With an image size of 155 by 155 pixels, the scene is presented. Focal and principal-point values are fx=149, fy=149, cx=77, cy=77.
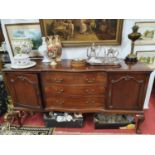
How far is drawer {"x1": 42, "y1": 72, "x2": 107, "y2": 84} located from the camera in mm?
1542

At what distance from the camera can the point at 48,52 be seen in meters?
1.71

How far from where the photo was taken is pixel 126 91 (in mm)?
1594

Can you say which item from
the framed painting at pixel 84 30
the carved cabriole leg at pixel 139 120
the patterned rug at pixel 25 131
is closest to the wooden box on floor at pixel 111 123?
the carved cabriole leg at pixel 139 120

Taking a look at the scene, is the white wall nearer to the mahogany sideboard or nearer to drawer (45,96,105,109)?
the mahogany sideboard

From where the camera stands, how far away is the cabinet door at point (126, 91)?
59.9 inches

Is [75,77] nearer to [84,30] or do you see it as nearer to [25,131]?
[84,30]

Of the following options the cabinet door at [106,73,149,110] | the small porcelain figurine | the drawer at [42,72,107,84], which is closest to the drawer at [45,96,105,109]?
the cabinet door at [106,73,149,110]

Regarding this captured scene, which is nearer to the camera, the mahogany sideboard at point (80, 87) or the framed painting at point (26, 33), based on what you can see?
the mahogany sideboard at point (80, 87)

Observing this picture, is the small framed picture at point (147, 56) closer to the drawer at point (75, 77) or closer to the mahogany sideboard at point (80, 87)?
the mahogany sideboard at point (80, 87)

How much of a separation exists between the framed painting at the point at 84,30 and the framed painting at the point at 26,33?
108 mm

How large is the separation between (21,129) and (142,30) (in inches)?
78.0

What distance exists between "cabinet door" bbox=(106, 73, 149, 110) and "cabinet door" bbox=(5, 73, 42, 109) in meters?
0.81

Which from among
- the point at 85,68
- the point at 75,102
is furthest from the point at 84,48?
the point at 75,102
